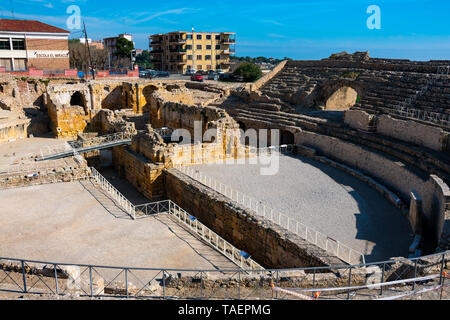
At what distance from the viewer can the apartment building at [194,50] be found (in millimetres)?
59625

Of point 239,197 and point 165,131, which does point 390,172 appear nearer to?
point 239,197

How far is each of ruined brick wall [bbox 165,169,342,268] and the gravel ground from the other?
1411 millimetres

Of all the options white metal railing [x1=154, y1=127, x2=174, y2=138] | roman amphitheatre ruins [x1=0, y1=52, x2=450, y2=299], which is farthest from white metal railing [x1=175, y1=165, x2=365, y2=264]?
white metal railing [x1=154, y1=127, x2=174, y2=138]

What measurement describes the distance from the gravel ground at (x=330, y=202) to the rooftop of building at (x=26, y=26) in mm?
28609

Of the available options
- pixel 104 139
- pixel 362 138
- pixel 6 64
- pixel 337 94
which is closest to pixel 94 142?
pixel 104 139

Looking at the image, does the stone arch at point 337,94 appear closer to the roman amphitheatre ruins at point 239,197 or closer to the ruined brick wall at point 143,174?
the roman amphitheatre ruins at point 239,197

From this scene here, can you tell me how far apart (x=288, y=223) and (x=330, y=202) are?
3.07 metres

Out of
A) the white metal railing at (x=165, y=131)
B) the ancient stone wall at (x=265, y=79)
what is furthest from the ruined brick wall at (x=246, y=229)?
the ancient stone wall at (x=265, y=79)

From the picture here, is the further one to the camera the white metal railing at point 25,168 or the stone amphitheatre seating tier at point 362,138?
the white metal railing at point 25,168

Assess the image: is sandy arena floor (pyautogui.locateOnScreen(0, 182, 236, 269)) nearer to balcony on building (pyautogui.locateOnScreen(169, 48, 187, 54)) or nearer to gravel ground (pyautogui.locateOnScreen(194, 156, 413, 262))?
gravel ground (pyautogui.locateOnScreen(194, 156, 413, 262))

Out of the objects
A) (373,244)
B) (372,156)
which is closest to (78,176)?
(373,244)

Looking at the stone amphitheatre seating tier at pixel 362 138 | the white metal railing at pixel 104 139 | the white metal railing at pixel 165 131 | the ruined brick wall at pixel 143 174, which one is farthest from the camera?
the white metal railing at pixel 165 131

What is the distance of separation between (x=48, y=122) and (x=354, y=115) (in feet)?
65.9

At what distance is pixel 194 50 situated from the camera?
59812 mm
